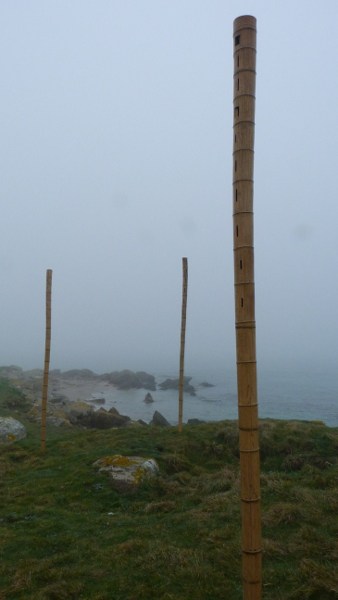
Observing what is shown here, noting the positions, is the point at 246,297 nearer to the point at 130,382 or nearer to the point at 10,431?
the point at 10,431

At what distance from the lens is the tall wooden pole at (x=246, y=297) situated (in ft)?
13.7

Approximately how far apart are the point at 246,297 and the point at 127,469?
830cm

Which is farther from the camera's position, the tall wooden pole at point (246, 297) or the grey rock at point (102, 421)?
the grey rock at point (102, 421)

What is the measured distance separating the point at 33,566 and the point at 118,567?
50.4 inches

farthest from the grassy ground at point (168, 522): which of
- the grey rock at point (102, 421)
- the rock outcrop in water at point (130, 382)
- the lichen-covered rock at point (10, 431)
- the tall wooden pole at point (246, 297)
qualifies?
the rock outcrop in water at point (130, 382)

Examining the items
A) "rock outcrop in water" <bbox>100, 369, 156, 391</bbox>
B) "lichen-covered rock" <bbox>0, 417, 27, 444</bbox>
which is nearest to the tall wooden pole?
"lichen-covered rock" <bbox>0, 417, 27, 444</bbox>

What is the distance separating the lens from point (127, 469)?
11.3 metres

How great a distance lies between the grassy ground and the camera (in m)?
6.15

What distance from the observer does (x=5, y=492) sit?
418 inches

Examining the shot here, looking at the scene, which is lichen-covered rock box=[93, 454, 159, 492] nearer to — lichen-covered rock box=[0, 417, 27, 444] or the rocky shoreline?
lichen-covered rock box=[0, 417, 27, 444]

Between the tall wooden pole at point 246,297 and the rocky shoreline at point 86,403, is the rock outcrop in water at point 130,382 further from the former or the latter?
the tall wooden pole at point 246,297

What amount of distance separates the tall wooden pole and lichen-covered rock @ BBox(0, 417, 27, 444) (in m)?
14.1

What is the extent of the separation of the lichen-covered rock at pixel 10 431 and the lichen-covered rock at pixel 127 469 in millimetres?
6018

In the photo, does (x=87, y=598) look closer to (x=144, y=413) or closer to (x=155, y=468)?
(x=155, y=468)
